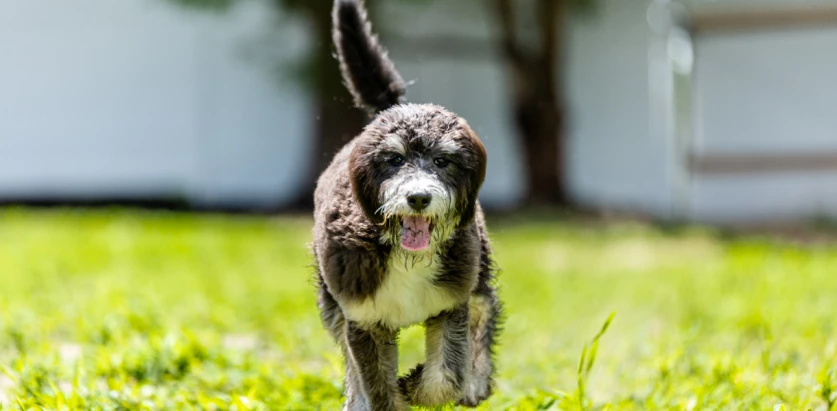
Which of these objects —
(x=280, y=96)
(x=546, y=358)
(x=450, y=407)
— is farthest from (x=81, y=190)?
(x=450, y=407)

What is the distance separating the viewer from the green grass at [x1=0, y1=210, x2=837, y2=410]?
4.24 meters

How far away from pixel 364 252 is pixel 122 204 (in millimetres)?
14349

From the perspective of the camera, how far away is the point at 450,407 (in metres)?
3.49

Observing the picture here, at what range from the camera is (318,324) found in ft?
22.8

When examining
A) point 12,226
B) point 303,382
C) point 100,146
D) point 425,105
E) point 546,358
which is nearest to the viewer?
point 425,105

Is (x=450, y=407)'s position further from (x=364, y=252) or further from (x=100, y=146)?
(x=100, y=146)

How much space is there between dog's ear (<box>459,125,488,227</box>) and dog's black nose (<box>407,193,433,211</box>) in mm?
224

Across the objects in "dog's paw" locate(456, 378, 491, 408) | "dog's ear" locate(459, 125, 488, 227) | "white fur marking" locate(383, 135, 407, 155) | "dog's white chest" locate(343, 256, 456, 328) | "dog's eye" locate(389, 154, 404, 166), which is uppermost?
"white fur marking" locate(383, 135, 407, 155)

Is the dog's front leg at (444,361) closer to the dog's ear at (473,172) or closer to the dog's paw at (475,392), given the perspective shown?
the dog's paw at (475,392)

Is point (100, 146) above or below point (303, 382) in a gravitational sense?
below

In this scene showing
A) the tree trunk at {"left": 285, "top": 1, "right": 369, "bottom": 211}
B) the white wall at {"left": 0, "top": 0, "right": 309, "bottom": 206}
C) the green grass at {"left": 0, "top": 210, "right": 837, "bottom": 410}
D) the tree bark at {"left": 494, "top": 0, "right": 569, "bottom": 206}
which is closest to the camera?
the green grass at {"left": 0, "top": 210, "right": 837, "bottom": 410}

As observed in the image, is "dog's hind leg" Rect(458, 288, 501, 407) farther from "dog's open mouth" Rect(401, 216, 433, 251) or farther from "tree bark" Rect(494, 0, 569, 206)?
"tree bark" Rect(494, 0, 569, 206)

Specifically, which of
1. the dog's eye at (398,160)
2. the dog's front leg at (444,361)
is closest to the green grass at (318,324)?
the dog's front leg at (444,361)

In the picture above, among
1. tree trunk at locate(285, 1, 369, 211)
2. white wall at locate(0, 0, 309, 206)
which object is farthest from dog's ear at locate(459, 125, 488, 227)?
white wall at locate(0, 0, 309, 206)
